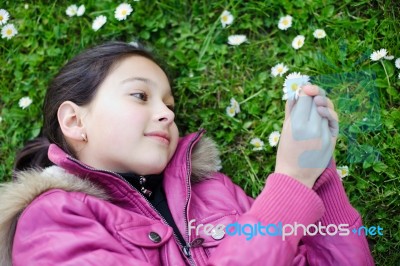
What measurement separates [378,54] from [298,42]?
12.0 inches

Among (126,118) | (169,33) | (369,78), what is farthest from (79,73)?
(369,78)

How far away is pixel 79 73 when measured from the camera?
1.77 metres

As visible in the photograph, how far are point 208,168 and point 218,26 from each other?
641 mm

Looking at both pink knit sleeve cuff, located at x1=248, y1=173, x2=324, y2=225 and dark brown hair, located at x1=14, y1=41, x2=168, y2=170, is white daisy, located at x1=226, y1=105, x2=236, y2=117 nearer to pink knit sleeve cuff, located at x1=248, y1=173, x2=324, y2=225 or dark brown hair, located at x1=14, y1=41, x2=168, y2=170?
Result: dark brown hair, located at x1=14, y1=41, x2=168, y2=170

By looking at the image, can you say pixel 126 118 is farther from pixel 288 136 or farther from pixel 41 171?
pixel 288 136

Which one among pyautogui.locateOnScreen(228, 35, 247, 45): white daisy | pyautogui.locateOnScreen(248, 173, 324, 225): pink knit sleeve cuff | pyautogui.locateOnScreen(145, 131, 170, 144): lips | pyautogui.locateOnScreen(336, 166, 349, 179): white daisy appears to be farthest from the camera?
pyautogui.locateOnScreen(228, 35, 247, 45): white daisy

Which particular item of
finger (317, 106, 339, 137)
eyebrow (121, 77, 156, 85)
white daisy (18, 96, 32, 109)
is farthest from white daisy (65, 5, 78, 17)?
finger (317, 106, 339, 137)

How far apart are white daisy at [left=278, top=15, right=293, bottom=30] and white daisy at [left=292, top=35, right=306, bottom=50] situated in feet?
0.19

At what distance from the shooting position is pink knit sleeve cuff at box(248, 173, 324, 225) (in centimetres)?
132

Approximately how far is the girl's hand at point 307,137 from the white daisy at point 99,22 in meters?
1.06

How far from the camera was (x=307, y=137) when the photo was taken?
1.35 m

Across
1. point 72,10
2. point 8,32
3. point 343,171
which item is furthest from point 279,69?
point 8,32

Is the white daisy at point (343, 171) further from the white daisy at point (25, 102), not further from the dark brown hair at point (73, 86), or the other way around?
the white daisy at point (25, 102)

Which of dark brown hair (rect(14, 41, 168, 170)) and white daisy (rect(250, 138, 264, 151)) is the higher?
dark brown hair (rect(14, 41, 168, 170))
